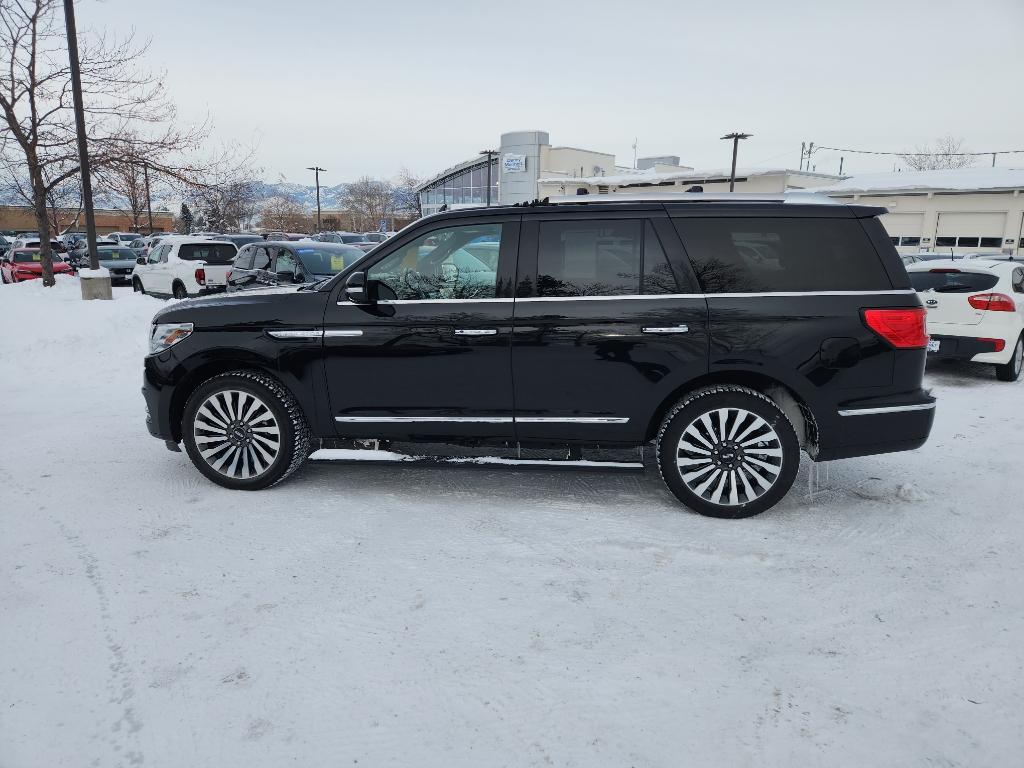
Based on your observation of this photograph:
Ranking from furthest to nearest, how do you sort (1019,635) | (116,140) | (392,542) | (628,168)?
(628,168) → (116,140) → (392,542) → (1019,635)

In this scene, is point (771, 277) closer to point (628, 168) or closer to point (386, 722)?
point (386, 722)

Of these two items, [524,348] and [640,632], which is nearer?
[640,632]

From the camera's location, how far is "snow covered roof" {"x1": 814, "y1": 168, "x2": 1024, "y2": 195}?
1387 inches

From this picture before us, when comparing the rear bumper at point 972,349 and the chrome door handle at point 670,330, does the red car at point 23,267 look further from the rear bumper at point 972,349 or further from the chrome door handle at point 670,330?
the rear bumper at point 972,349

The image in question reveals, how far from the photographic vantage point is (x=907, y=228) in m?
38.3

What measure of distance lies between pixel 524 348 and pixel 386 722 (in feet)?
7.95

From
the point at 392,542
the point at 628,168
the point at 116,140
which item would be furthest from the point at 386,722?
the point at 628,168

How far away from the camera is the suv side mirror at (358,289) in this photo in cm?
454

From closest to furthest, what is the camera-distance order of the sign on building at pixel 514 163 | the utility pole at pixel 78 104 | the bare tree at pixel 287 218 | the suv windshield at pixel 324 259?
1. the suv windshield at pixel 324 259
2. the utility pole at pixel 78 104
3. the sign on building at pixel 514 163
4. the bare tree at pixel 287 218

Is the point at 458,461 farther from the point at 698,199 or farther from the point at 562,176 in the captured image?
the point at 562,176

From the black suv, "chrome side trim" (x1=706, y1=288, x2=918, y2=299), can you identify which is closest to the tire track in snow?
the black suv

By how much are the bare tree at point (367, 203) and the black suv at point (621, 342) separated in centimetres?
9059

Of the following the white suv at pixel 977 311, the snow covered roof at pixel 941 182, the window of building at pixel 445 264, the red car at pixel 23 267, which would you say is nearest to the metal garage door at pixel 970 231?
the snow covered roof at pixel 941 182

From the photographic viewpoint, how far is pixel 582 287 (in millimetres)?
4402
